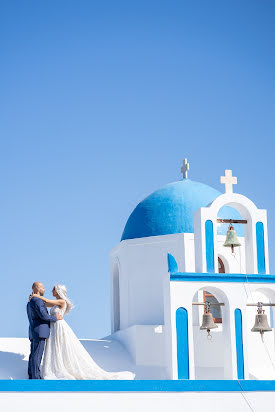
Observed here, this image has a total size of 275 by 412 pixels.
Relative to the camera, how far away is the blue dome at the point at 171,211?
16906mm

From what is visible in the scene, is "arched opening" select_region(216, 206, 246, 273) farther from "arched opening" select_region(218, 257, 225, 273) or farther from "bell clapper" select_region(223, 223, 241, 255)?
"bell clapper" select_region(223, 223, 241, 255)

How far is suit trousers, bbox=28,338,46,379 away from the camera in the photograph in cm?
1223

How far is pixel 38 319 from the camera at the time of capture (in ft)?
40.8

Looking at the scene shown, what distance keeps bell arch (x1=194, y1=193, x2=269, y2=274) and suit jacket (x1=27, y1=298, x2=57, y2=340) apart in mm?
3351

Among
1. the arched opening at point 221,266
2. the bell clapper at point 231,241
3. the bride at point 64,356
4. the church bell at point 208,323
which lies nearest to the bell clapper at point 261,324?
the church bell at point 208,323

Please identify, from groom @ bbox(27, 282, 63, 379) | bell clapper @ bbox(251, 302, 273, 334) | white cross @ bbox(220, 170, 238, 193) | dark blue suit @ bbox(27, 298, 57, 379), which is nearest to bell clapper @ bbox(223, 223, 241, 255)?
white cross @ bbox(220, 170, 238, 193)

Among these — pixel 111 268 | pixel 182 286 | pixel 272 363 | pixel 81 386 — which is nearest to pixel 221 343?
pixel 272 363

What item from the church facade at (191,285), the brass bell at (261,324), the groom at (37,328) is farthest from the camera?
the brass bell at (261,324)

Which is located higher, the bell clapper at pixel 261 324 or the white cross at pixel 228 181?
the white cross at pixel 228 181

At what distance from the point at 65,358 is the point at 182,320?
7.94 ft

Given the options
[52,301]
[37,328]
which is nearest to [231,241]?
[52,301]

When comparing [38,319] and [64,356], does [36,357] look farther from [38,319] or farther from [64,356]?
[38,319]

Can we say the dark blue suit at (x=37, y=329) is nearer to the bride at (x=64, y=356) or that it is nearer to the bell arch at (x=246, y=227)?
the bride at (x=64, y=356)

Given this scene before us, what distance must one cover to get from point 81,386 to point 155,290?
17.7 feet
